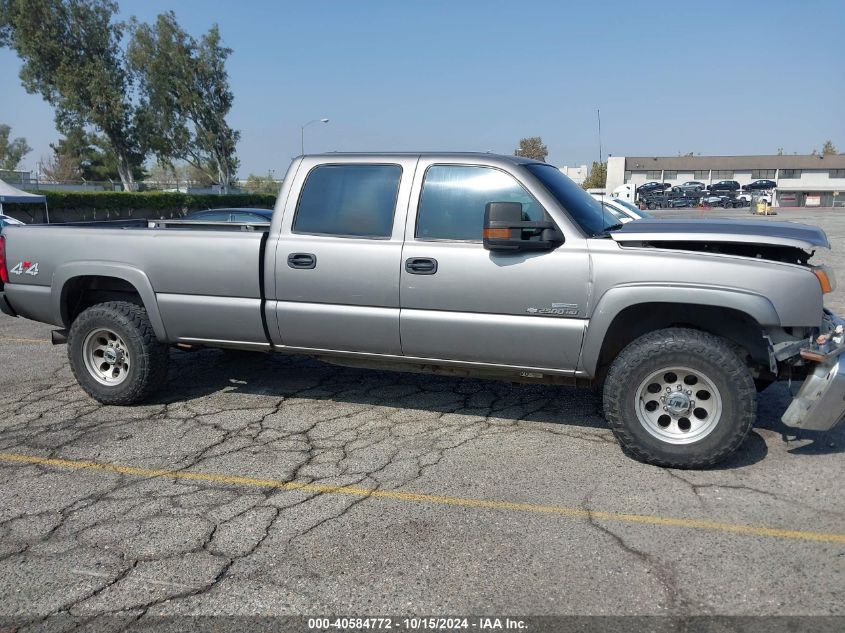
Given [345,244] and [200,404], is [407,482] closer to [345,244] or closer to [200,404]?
[345,244]

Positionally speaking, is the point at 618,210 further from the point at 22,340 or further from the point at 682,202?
the point at 682,202

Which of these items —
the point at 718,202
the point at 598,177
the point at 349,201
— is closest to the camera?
the point at 349,201

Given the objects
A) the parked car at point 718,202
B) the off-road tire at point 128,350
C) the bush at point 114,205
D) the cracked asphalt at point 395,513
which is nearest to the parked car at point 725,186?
the parked car at point 718,202

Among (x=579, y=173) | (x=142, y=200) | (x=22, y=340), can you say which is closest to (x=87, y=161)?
(x=142, y=200)

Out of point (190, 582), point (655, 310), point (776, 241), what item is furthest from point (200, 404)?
point (776, 241)

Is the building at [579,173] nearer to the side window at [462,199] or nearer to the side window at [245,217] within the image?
the side window at [245,217]

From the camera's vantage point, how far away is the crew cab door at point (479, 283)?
4320mm

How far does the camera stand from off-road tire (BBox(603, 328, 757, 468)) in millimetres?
4062

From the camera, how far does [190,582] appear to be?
308 centimetres

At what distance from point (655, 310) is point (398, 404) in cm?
223

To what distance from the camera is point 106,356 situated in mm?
5570

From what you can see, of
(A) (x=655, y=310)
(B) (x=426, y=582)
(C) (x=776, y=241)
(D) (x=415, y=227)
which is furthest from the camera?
(D) (x=415, y=227)

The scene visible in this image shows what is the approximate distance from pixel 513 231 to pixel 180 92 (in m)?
59.1

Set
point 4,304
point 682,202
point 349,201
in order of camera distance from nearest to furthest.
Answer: point 349,201 → point 4,304 → point 682,202
